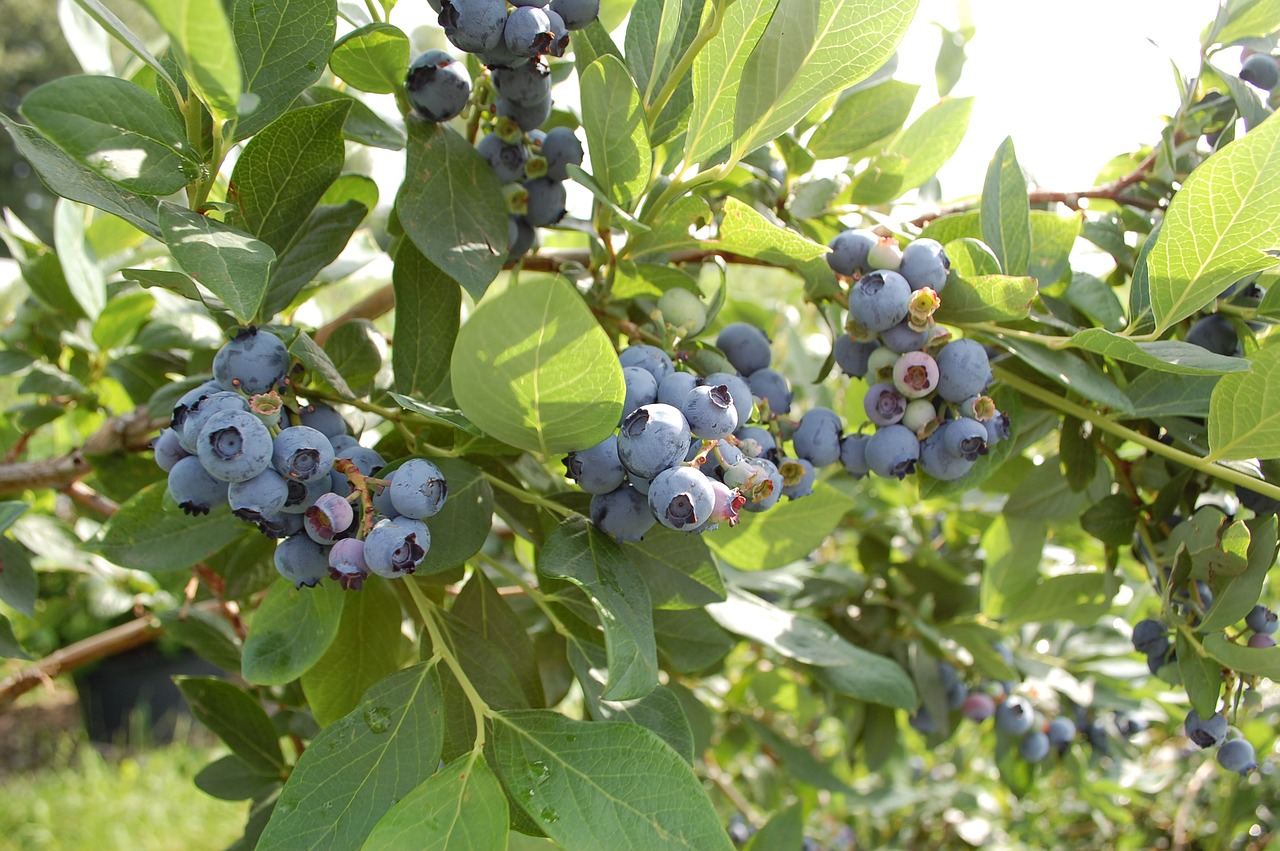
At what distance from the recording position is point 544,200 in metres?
0.98

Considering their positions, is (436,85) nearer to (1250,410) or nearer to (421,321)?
(421,321)

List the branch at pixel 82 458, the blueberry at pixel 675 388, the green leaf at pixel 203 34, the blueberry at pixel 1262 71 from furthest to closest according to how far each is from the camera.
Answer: the branch at pixel 82 458, the blueberry at pixel 1262 71, the blueberry at pixel 675 388, the green leaf at pixel 203 34

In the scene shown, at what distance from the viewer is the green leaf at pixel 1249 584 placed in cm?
84

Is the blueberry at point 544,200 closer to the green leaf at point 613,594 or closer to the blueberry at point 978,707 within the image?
the green leaf at point 613,594

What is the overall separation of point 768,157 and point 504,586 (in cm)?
71

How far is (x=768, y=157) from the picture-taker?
1111mm

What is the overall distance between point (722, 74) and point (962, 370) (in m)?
0.35

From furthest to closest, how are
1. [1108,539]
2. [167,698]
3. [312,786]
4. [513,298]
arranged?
1. [167,698]
2. [1108,539]
3. [312,786]
4. [513,298]

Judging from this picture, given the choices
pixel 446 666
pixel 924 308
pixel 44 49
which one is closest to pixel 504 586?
pixel 446 666

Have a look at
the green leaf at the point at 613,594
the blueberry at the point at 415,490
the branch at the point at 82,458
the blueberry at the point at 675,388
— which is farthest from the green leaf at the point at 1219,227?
the branch at the point at 82,458

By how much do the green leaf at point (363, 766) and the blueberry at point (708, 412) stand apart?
0.36 metres

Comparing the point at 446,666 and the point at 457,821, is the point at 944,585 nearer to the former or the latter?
the point at 446,666

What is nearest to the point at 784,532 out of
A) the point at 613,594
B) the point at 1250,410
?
the point at 613,594

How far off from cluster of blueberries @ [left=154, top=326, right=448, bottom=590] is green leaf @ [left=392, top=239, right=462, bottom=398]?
148mm
